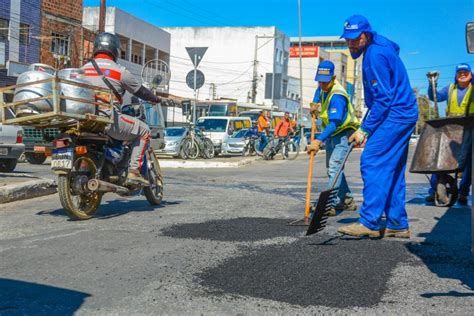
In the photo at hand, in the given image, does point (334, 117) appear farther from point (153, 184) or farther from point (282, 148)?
point (282, 148)

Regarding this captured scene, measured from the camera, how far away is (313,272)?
4332mm

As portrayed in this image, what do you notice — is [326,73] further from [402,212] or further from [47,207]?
[47,207]

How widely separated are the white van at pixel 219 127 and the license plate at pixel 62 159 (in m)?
20.2

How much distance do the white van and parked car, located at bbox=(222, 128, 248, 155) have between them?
0.26m

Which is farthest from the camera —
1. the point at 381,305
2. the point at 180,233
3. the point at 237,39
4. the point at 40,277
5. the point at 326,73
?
the point at 237,39

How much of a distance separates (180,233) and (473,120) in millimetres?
3081

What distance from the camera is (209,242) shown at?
546 centimetres

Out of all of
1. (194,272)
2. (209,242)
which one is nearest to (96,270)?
(194,272)

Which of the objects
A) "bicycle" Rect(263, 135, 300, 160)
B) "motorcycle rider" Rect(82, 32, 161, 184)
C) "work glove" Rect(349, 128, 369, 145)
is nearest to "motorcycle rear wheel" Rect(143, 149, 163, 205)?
"motorcycle rider" Rect(82, 32, 161, 184)

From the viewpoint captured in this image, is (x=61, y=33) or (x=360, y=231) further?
(x=61, y=33)

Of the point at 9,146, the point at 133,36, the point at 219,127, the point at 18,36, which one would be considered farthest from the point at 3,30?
the point at 133,36

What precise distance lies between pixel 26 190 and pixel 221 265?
198 inches

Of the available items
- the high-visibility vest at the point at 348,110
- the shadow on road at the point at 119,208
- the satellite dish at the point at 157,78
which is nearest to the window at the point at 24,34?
the satellite dish at the point at 157,78

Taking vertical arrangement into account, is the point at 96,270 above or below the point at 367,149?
below
